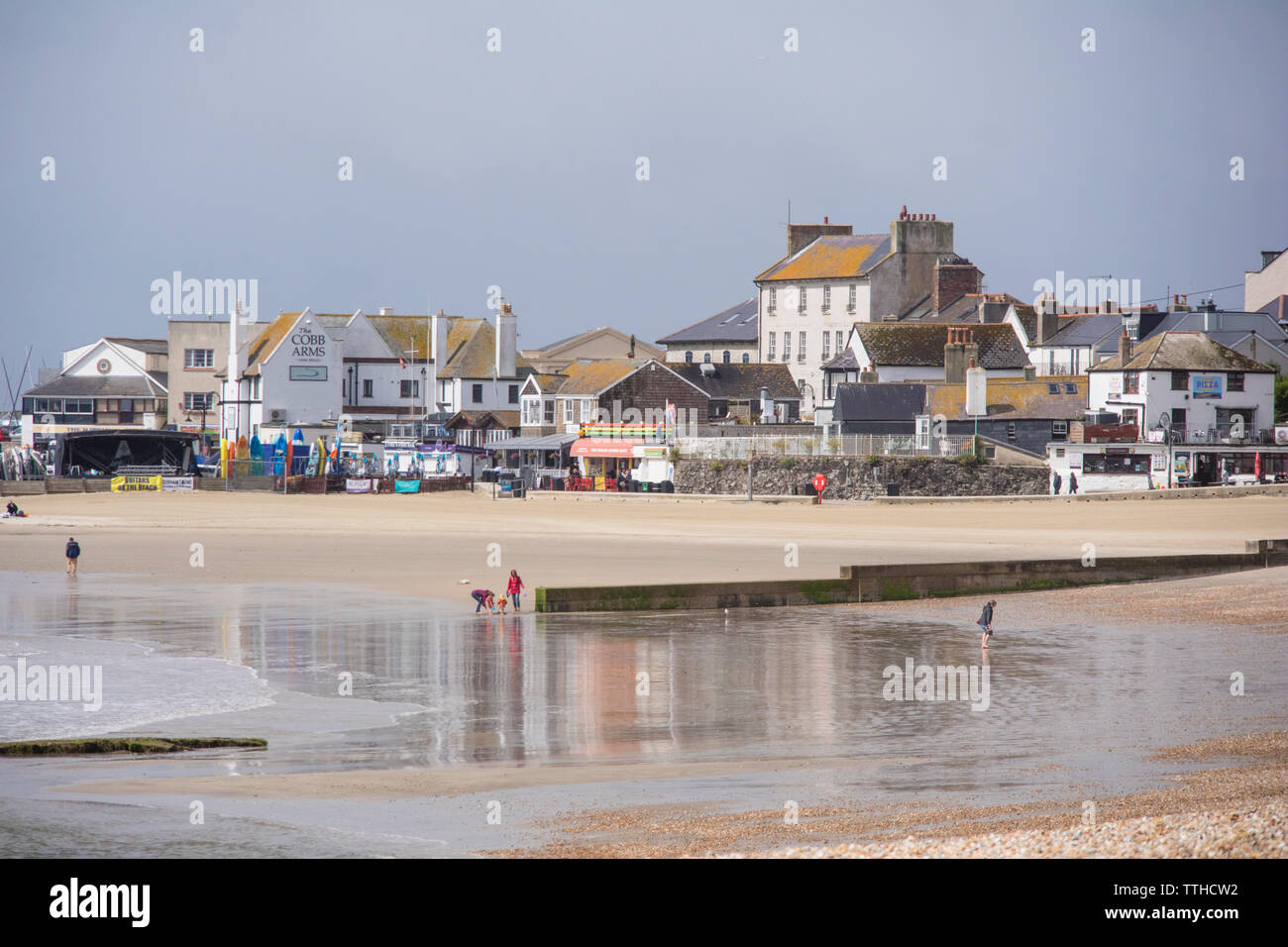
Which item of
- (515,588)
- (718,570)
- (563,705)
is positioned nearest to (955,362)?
(718,570)

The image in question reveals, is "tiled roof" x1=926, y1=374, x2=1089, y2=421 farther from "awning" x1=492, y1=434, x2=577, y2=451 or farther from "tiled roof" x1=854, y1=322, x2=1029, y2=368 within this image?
"awning" x1=492, y1=434, x2=577, y2=451

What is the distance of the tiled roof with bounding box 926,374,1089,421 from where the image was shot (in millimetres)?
64438

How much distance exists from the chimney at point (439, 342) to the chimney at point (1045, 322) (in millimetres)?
38723

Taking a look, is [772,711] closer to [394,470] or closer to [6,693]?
[6,693]

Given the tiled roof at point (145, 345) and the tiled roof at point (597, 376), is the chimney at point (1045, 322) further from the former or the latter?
the tiled roof at point (145, 345)

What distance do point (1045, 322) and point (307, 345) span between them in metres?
44.7

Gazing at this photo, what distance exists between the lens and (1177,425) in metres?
61.7

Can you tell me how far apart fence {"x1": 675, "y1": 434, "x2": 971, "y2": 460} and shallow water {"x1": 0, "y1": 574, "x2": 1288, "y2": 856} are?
37892 millimetres

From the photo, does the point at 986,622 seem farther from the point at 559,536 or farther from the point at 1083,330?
the point at 1083,330

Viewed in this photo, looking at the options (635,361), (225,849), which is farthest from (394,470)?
(225,849)

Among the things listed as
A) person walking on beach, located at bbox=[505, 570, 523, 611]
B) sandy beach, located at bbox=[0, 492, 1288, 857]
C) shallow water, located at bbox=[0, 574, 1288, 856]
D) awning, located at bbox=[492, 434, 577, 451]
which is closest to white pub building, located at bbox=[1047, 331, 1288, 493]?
sandy beach, located at bbox=[0, 492, 1288, 857]

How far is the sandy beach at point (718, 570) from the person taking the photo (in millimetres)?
10797
